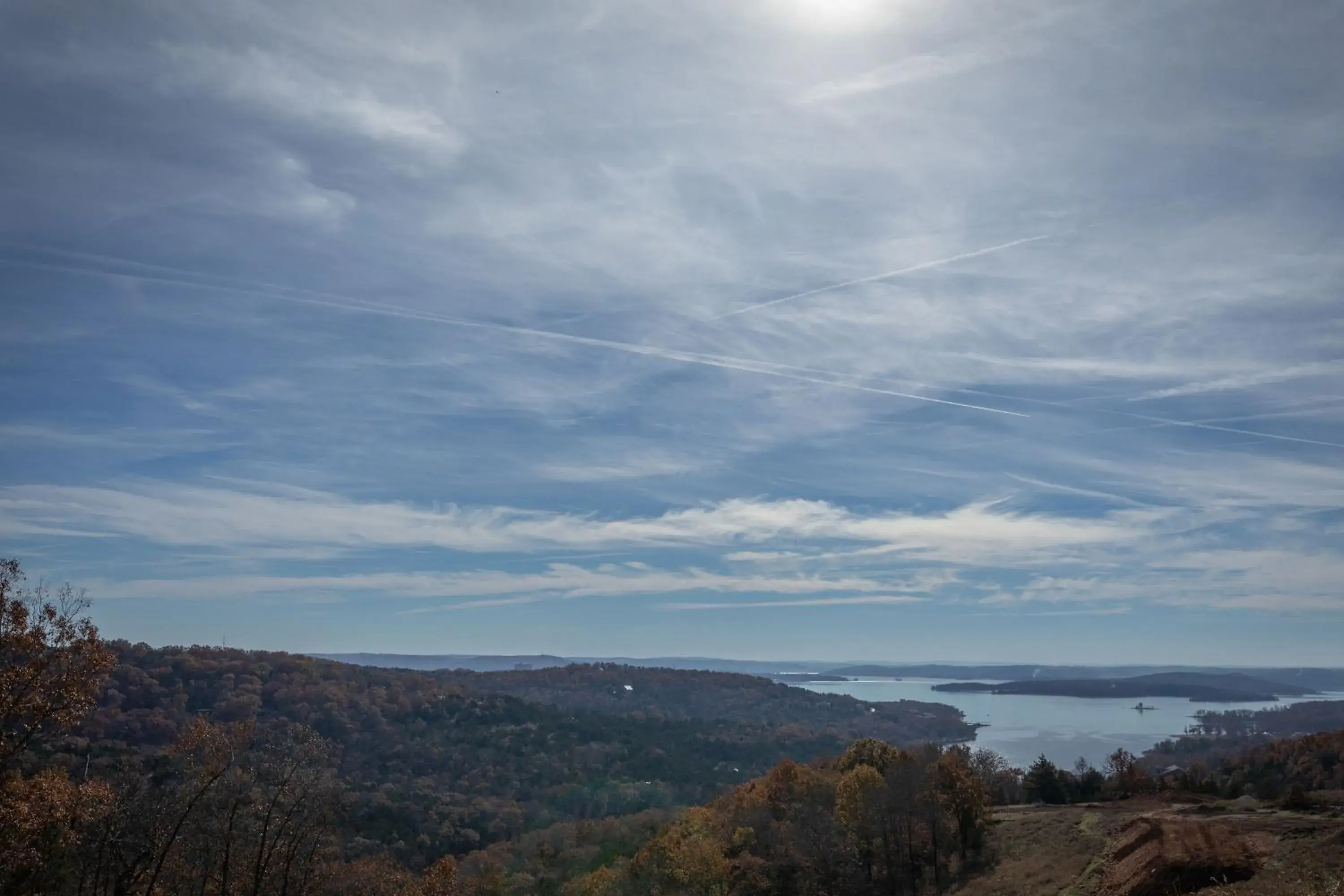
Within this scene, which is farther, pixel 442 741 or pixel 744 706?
pixel 744 706

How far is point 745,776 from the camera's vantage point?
126125mm

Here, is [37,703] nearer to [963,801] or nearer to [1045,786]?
[963,801]

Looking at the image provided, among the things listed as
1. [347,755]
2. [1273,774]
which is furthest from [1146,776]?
[347,755]

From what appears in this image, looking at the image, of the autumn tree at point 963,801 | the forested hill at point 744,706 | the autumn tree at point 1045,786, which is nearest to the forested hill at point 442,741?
the forested hill at point 744,706

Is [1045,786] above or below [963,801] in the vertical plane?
below

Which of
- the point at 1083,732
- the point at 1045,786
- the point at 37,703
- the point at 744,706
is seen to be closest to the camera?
the point at 37,703

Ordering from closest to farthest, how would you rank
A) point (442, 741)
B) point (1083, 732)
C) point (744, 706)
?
point (442, 741), point (1083, 732), point (744, 706)

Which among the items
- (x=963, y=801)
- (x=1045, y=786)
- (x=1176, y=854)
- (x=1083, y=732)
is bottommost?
A: (x=1083, y=732)

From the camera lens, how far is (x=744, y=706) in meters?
190

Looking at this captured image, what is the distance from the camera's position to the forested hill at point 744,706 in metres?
162

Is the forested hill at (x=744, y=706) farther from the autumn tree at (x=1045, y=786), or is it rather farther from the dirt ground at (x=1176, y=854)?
the dirt ground at (x=1176, y=854)

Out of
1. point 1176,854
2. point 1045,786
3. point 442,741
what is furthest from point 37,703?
point 442,741

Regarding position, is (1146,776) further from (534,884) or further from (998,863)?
(534,884)

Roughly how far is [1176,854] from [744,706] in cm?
17416
